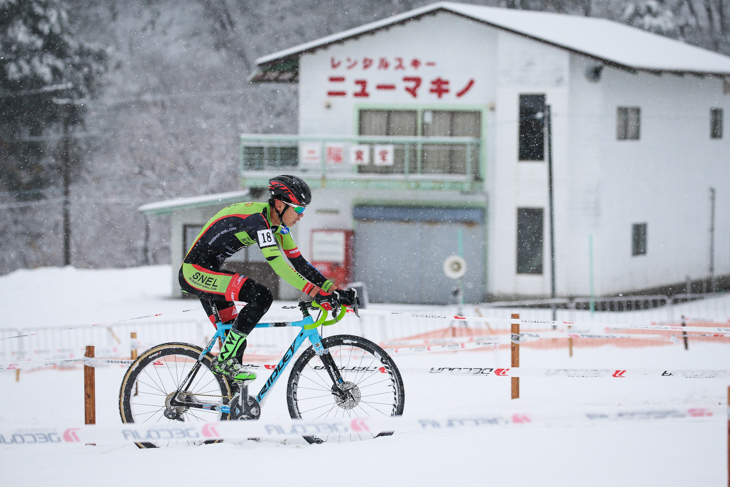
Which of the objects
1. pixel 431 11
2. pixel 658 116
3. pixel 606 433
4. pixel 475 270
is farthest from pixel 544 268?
pixel 606 433

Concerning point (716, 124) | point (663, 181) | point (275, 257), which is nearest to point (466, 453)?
point (275, 257)

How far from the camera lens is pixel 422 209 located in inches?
838

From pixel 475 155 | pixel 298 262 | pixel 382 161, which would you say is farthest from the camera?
pixel 475 155

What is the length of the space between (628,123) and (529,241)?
5.31 m

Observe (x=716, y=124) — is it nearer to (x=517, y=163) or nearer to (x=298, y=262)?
(x=517, y=163)

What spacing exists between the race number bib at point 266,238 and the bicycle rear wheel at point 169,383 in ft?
3.55

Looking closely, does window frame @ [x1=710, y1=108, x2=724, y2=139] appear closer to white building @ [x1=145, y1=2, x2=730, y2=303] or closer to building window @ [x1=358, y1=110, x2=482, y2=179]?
white building @ [x1=145, y1=2, x2=730, y2=303]

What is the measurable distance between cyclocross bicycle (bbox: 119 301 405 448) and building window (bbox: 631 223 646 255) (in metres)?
18.3

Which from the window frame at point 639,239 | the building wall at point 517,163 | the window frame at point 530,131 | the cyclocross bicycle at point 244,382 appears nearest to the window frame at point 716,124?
the window frame at point 639,239

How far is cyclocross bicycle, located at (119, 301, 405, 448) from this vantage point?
512 cm

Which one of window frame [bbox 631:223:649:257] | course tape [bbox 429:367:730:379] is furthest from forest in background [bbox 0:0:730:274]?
course tape [bbox 429:367:730:379]

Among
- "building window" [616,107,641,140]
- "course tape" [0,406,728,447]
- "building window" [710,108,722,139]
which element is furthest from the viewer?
"building window" [710,108,722,139]

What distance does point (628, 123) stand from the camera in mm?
21516

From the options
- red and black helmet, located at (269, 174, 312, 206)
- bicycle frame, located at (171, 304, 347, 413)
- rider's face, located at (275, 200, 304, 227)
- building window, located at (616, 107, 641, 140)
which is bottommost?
bicycle frame, located at (171, 304, 347, 413)
